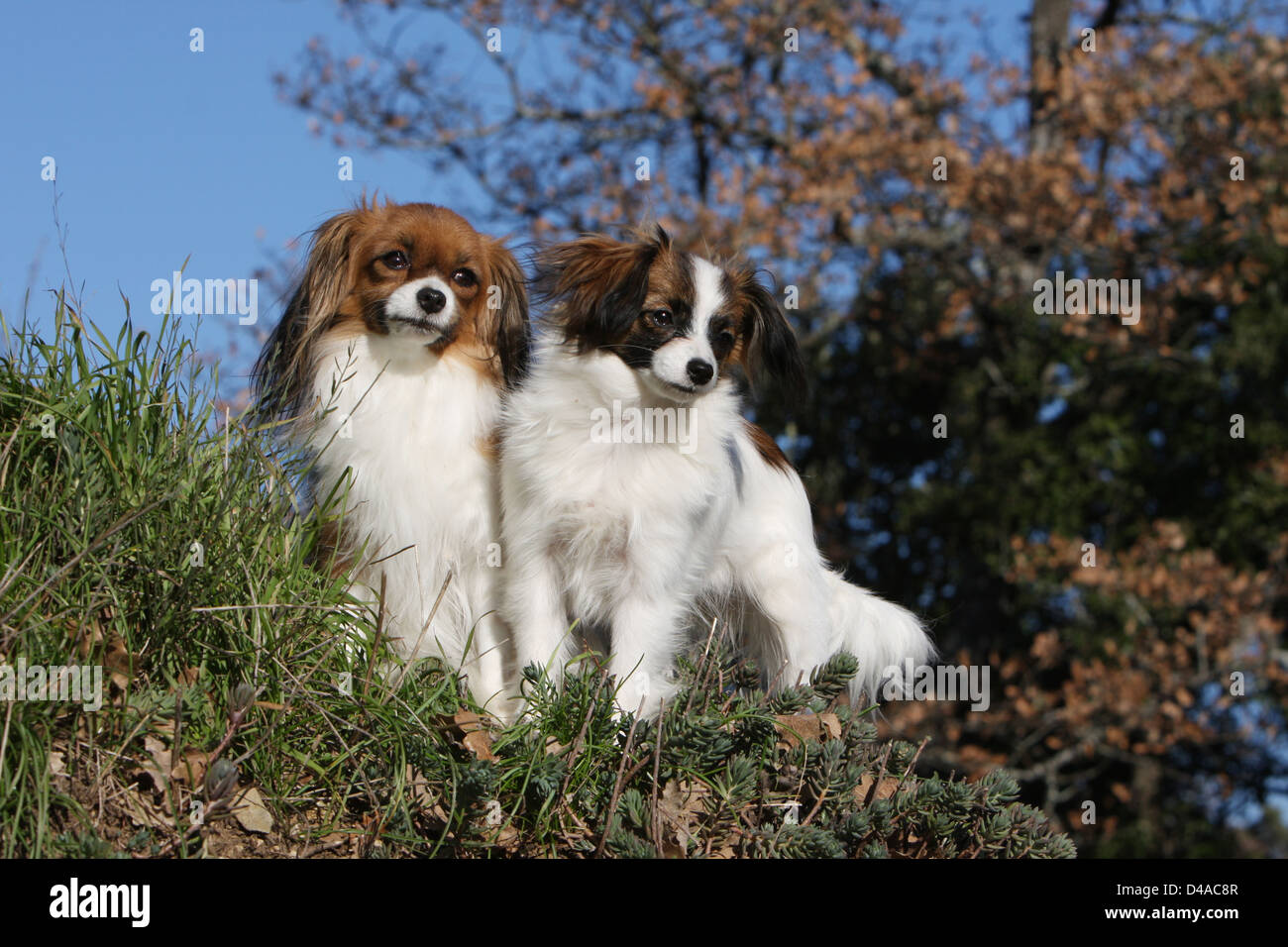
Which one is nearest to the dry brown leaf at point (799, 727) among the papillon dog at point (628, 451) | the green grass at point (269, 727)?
the green grass at point (269, 727)

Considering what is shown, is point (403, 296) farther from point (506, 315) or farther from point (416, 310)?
point (506, 315)

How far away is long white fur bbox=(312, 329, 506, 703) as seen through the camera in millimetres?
4340

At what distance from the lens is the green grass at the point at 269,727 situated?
316 centimetres

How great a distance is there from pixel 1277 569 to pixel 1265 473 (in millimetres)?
729

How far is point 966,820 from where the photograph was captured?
3.63m

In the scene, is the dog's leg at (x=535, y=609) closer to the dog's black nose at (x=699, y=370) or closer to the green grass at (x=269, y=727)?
the green grass at (x=269, y=727)

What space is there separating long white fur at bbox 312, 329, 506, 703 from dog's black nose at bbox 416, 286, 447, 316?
0.50 feet

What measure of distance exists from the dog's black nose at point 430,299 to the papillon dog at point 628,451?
1.43 ft

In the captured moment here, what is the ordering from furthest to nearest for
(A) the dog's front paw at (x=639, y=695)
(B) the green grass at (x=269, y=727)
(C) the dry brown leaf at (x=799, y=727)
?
(A) the dog's front paw at (x=639, y=695)
(C) the dry brown leaf at (x=799, y=727)
(B) the green grass at (x=269, y=727)

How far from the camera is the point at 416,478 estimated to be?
4359 mm

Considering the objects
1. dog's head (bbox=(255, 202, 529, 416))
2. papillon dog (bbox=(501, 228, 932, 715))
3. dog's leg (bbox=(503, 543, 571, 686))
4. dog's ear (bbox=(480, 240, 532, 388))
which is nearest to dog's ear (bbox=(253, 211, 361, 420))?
dog's head (bbox=(255, 202, 529, 416))

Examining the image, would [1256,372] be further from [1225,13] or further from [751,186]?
[751,186]

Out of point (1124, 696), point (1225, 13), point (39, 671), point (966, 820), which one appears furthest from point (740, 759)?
point (1225, 13)
